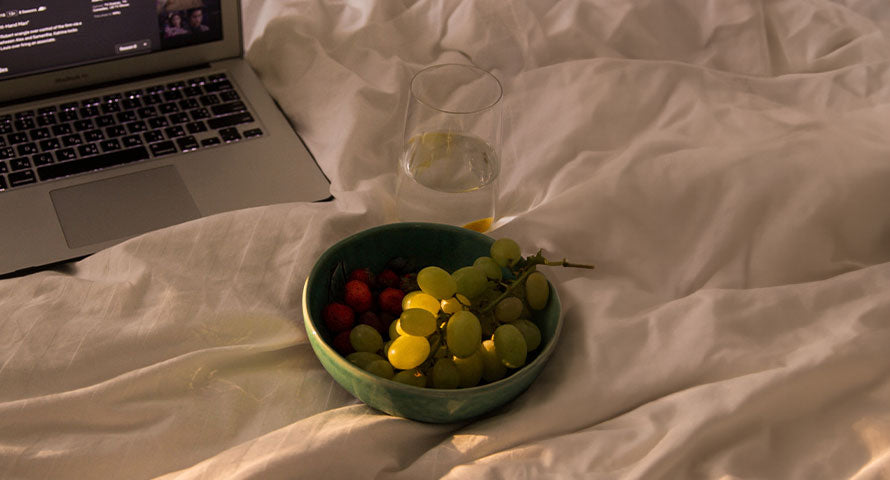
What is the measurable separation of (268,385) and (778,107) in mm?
581

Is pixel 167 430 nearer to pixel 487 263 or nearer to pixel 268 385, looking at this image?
pixel 268 385

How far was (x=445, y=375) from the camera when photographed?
1.83 ft

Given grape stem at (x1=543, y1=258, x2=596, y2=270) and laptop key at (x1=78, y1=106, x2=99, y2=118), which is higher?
grape stem at (x1=543, y1=258, x2=596, y2=270)

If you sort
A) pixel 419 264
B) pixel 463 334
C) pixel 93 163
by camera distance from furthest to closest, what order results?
pixel 93 163
pixel 419 264
pixel 463 334

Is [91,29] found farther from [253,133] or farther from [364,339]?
[364,339]

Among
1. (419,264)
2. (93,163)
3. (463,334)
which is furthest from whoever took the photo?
(93,163)

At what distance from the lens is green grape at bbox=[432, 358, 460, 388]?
0.56m

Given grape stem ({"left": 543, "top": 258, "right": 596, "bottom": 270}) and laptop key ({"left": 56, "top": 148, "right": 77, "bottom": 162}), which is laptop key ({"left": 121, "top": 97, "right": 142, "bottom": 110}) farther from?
grape stem ({"left": 543, "top": 258, "right": 596, "bottom": 270})

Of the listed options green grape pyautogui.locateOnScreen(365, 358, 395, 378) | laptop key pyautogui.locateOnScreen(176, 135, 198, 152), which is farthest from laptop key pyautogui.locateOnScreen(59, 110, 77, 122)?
green grape pyautogui.locateOnScreen(365, 358, 395, 378)

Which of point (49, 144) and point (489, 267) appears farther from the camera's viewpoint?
point (49, 144)

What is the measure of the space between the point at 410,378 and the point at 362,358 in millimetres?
39

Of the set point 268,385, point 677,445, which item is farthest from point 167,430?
point 677,445

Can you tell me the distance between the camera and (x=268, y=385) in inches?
24.1

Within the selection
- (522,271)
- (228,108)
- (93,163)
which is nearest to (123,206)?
(93,163)
